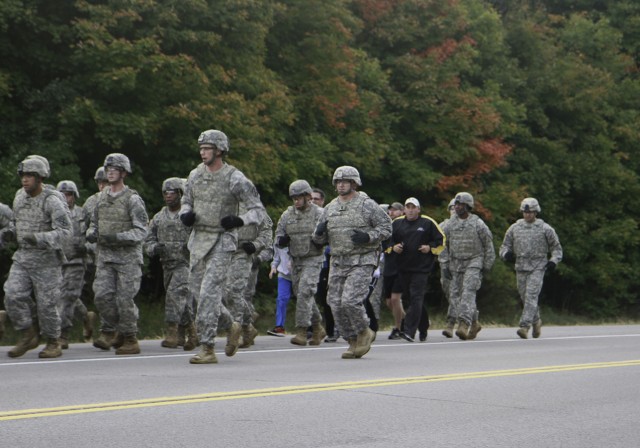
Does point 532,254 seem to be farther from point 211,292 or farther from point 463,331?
point 211,292

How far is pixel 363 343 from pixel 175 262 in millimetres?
3260

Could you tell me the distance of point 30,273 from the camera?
14.4m

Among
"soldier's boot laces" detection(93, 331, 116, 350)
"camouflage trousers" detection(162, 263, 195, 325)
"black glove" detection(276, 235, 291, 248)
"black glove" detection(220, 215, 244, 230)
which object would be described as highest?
"black glove" detection(220, 215, 244, 230)

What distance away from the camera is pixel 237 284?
1575 cm

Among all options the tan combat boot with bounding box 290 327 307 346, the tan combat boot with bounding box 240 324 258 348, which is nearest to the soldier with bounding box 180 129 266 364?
the tan combat boot with bounding box 240 324 258 348

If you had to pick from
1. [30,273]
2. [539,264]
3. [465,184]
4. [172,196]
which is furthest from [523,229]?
[465,184]

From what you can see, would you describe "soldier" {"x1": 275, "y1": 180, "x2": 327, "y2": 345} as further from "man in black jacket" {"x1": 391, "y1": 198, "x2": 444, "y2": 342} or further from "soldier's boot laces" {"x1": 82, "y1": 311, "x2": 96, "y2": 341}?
"soldier's boot laces" {"x1": 82, "y1": 311, "x2": 96, "y2": 341}

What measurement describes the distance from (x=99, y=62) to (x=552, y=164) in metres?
22.4

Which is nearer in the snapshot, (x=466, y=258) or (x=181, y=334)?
(x=181, y=334)

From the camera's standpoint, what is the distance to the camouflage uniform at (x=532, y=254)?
2111 centimetres

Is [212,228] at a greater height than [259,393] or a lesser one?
greater

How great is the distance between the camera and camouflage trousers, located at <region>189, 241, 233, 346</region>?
1360 centimetres

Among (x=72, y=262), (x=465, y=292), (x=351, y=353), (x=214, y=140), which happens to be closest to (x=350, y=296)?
(x=351, y=353)

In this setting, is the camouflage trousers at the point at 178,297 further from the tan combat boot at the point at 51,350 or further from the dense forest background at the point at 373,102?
the dense forest background at the point at 373,102
